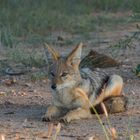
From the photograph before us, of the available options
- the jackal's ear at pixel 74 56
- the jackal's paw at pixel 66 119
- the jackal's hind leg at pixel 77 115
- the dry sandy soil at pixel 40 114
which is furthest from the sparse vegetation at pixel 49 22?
the jackal's paw at pixel 66 119

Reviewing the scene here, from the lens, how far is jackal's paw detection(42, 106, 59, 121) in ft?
28.9

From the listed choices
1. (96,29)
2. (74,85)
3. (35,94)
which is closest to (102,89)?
(74,85)

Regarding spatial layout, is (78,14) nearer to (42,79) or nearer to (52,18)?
(52,18)

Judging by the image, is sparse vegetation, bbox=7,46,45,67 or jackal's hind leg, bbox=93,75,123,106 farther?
sparse vegetation, bbox=7,46,45,67

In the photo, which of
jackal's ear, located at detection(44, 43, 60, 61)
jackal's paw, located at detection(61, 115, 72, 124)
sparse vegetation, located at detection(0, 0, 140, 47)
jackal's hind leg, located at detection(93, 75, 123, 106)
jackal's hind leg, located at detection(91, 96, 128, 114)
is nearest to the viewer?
jackal's paw, located at detection(61, 115, 72, 124)

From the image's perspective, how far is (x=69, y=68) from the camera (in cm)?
892

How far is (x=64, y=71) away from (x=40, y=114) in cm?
75

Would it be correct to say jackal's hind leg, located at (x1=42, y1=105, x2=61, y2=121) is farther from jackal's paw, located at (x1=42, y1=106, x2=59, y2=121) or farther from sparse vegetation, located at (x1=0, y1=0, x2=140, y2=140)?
sparse vegetation, located at (x1=0, y1=0, x2=140, y2=140)

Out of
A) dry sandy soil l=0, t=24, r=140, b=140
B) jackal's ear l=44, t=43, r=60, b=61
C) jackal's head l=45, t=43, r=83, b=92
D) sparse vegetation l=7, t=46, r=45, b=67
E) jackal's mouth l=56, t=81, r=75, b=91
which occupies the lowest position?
sparse vegetation l=7, t=46, r=45, b=67

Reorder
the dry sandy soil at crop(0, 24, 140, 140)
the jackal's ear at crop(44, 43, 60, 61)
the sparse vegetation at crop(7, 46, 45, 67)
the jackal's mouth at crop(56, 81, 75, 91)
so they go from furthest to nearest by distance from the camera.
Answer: the sparse vegetation at crop(7, 46, 45, 67) < the jackal's ear at crop(44, 43, 60, 61) < the jackal's mouth at crop(56, 81, 75, 91) < the dry sandy soil at crop(0, 24, 140, 140)

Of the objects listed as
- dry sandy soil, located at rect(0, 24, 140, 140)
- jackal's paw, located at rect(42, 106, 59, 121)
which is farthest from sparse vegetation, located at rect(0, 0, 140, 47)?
jackal's paw, located at rect(42, 106, 59, 121)

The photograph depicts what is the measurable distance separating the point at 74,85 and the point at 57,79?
1.10 ft

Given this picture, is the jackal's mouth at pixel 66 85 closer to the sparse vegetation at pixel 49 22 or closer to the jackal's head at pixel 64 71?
the jackal's head at pixel 64 71

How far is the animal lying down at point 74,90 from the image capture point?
880 cm
